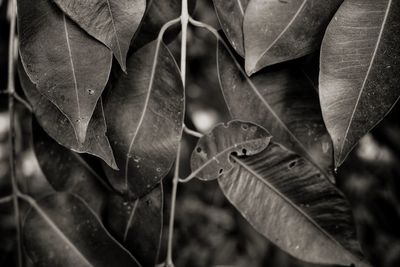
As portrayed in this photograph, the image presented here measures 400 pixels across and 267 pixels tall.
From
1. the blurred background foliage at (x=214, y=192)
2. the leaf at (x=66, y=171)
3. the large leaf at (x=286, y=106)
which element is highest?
the large leaf at (x=286, y=106)

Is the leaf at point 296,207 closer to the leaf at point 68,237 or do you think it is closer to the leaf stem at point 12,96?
the leaf at point 68,237

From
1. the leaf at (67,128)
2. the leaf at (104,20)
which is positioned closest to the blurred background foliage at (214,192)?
the leaf at (67,128)

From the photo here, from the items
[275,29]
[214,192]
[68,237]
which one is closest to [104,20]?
[275,29]

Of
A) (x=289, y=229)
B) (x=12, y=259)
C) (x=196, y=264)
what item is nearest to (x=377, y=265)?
(x=196, y=264)

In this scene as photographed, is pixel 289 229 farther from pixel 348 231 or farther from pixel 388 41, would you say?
pixel 388 41

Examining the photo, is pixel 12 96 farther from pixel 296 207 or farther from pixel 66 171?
pixel 296 207

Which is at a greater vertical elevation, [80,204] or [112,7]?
[112,7]
